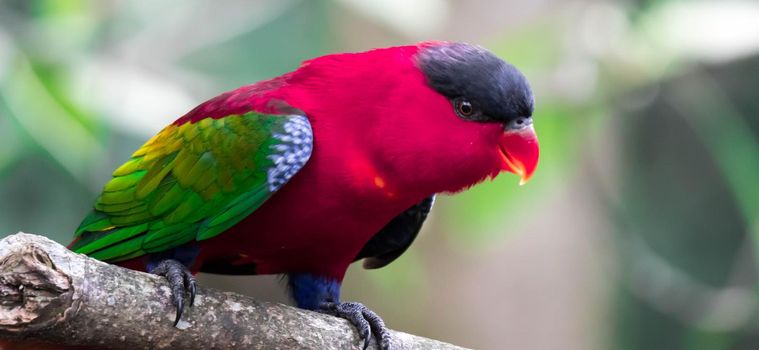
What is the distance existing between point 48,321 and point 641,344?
4.47 m

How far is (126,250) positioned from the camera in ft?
8.11

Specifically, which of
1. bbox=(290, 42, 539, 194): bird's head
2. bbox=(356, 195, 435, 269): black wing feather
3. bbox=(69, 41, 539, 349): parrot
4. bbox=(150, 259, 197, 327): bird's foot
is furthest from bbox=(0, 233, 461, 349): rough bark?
bbox=(356, 195, 435, 269): black wing feather

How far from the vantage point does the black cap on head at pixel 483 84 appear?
2.43 metres

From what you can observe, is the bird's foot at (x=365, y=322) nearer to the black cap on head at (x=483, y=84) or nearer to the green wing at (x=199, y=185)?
the green wing at (x=199, y=185)

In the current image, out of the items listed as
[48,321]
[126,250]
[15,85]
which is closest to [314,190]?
[126,250]

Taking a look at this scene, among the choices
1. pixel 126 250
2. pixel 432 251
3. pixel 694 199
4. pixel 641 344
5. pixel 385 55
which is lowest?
pixel 641 344

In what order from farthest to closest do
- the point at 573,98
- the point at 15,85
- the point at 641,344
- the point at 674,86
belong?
the point at 641,344
the point at 674,86
the point at 573,98
the point at 15,85

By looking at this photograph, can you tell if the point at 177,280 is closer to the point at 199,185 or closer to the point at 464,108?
the point at 199,185

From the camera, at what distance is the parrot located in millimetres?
2424

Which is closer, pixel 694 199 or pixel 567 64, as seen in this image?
pixel 567 64

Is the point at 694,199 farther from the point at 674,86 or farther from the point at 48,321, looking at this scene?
the point at 48,321

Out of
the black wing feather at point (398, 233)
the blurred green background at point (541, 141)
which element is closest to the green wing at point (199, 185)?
the black wing feather at point (398, 233)

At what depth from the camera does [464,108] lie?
96.6 inches

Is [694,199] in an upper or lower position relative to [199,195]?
lower
